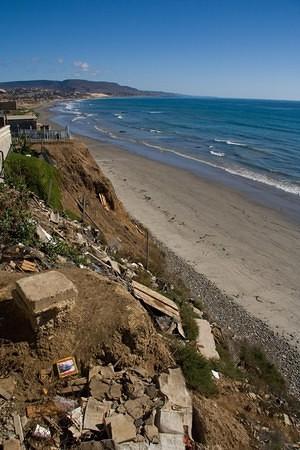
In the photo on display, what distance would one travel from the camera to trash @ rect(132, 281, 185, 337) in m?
10.5

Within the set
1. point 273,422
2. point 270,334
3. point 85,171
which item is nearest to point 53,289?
point 273,422

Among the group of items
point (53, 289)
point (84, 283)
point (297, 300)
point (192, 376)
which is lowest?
point (297, 300)

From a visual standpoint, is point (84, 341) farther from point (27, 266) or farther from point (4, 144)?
point (4, 144)

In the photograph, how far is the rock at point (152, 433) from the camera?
20.0ft

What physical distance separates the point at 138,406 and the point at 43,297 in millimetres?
2351

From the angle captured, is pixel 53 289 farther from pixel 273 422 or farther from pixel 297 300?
pixel 297 300

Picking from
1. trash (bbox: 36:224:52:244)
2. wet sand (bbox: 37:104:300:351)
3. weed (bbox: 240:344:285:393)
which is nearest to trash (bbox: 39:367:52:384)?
trash (bbox: 36:224:52:244)

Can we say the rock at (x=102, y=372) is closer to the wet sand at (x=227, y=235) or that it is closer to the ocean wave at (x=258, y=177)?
the wet sand at (x=227, y=235)

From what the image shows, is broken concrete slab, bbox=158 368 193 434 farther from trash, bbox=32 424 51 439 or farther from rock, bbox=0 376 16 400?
rock, bbox=0 376 16 400

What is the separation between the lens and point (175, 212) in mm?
27625

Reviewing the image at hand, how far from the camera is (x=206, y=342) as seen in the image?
430 inches

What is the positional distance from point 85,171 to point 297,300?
38.5 ft

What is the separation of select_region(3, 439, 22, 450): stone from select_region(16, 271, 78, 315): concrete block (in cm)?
193

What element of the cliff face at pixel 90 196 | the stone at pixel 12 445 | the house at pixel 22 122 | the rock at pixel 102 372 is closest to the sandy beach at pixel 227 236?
the cliff face at pixel 90 196
